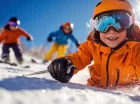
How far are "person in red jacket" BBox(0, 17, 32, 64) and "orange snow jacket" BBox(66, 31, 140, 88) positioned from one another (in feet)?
20.7

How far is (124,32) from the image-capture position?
10.1 feet

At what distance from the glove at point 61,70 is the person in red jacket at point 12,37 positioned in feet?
23.0

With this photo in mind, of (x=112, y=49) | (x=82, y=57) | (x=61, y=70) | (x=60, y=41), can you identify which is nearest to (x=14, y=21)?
(x=60, y=41)

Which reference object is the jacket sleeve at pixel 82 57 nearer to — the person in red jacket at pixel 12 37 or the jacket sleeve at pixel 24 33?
the person in red jacket at pixel 12 37

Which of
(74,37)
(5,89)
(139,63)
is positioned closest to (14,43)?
(74,37)

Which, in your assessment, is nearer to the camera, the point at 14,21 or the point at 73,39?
the point at 14,21

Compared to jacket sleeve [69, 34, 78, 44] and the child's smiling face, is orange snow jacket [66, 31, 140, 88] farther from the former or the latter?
jacket sleeve [69, 34, 78, 44]

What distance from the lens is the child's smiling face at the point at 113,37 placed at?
9.77ft

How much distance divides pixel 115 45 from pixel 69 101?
1.85 metres

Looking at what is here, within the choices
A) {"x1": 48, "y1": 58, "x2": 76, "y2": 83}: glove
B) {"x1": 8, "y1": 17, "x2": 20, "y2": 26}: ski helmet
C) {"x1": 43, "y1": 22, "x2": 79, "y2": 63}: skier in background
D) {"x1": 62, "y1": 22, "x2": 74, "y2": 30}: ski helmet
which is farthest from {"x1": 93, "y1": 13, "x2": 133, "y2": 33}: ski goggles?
{"x1": 62, "y1": 22, "x2": 74, "y2": 30}: ski helmet

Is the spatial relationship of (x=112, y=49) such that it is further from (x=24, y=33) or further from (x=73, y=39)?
(x=73, y=39)

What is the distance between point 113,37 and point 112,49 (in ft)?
0.43

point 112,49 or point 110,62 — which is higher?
point 112,49

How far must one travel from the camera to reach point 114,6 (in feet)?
9.98
